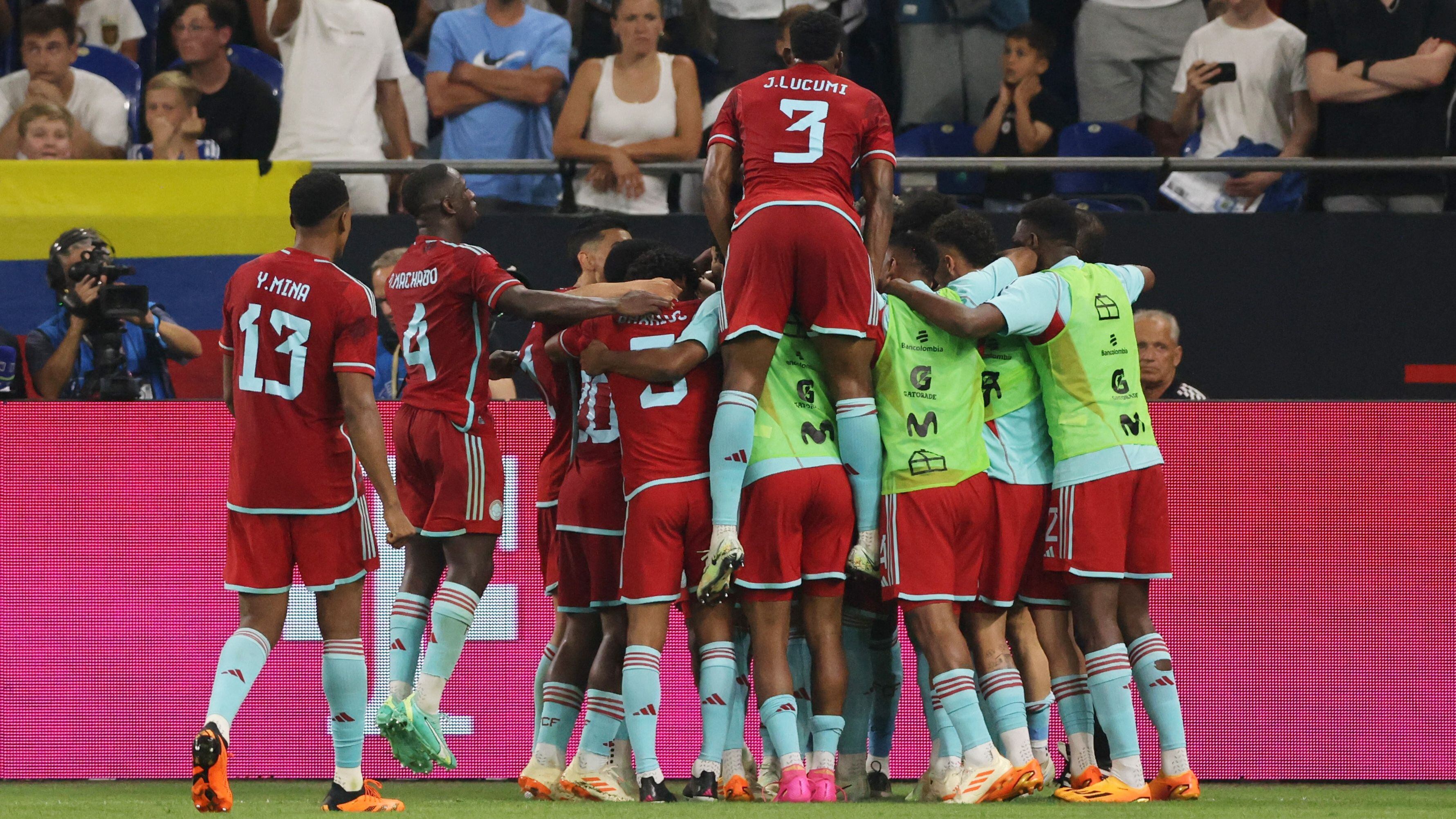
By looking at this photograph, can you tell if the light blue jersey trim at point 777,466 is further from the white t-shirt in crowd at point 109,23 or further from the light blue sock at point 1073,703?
the white t-shirt in crowd at point 109,23

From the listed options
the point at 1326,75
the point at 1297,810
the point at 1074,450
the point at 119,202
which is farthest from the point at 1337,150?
the point at 119,202

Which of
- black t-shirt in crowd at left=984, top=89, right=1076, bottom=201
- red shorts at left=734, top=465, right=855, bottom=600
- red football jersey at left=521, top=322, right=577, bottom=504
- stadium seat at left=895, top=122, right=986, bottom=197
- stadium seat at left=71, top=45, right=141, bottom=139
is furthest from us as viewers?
stadium seat at left=71, top=45, right=141, bottom=139

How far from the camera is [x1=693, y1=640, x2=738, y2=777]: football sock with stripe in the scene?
671 centimetres

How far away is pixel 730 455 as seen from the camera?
21.9 feet

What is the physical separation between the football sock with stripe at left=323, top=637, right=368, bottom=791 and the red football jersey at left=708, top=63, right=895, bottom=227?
239 cm

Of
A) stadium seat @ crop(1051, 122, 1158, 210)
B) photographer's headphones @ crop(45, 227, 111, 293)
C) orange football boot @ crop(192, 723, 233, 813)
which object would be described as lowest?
orange football boot @ crop(192, 723, 233, 813)

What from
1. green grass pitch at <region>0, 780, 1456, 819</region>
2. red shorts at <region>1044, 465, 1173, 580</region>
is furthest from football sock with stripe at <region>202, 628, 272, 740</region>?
red shorts at <region>1044, 465, 1173, 580</region>

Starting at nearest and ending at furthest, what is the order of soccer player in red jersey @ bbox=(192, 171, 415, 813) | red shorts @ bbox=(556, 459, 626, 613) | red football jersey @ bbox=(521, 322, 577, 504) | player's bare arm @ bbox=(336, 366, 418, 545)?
1. player's bare arm @ bbox=(336, 366, 418, 545)
2. soccer player in red jersey @ bbox=(192, 171, 415, 813)
3. red shorts @ bbox=(556, 459, 626, 613)
4. red football jersey @ bbox=(521, 322, 577, 504)

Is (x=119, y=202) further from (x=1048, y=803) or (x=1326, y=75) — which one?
(x=1326, y=75)

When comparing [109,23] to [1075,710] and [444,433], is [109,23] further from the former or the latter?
[1075,710]

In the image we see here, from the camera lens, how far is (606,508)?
7.05 metres

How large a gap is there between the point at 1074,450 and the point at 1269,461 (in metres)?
1.98

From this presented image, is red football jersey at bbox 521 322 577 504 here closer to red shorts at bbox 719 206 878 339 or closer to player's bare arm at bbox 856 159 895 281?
red shorts at bbox 719 206 878 339

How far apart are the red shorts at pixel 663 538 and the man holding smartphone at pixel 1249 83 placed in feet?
16.7
